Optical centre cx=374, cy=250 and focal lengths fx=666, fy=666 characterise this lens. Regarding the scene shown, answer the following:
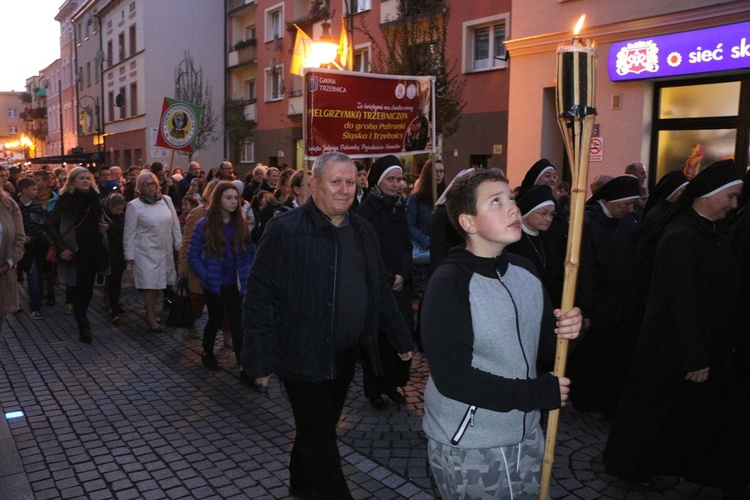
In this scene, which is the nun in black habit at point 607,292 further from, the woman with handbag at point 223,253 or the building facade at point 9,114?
the building facade at point 9,114

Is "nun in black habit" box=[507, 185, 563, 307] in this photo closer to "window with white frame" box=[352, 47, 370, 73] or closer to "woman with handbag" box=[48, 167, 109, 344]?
"woman with handbag" box=[48, 167, 109, 344]

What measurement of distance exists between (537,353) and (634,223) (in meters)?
4.08

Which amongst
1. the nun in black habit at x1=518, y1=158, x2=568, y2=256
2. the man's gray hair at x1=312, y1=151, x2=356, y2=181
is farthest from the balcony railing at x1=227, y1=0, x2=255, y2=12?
the man's gray hair at x1=312, y1=151, x2=356, y2=181

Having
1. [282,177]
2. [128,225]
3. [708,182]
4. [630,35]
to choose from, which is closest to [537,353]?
[708,182]

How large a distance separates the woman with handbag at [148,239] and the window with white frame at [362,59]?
1633 centimetres

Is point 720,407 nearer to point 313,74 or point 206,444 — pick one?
point 206,444

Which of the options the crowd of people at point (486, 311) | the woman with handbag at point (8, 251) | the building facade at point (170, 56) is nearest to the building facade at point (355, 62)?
the building facade at point (170, 56)

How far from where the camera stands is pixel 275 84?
30.0 meters

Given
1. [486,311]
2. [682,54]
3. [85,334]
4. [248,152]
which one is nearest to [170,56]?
[248,152]

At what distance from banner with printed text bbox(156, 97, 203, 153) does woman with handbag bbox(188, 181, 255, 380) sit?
611 cm

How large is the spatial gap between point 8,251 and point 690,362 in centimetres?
521

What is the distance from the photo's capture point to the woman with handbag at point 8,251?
18.1 feet

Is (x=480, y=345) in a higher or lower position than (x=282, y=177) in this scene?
lower

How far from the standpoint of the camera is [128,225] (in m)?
8.38
